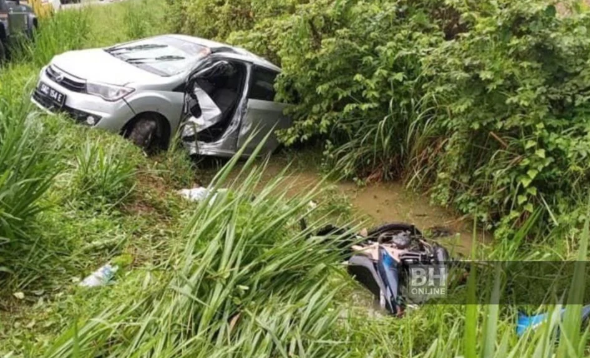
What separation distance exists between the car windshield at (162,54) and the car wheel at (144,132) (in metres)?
0.64

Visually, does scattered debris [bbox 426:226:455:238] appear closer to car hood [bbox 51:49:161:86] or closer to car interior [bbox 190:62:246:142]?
car interior [bbox 190:62:246:142]

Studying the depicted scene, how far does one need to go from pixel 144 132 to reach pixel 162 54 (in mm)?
1365

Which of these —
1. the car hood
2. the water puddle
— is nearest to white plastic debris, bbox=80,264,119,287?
the water puddle

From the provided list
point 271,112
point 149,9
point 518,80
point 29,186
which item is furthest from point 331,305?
point 149,9

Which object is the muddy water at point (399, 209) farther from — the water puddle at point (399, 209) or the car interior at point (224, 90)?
the car interior at point (224, 90)

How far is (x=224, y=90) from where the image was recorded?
772cm

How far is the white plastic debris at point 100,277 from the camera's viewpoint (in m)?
3.31

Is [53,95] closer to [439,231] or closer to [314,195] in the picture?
[314,195]

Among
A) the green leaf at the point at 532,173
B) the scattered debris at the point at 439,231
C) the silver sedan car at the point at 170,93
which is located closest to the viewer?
the green leaf at the point at 532,173

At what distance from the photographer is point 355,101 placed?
753cm

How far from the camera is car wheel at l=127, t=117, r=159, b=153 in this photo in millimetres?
6621

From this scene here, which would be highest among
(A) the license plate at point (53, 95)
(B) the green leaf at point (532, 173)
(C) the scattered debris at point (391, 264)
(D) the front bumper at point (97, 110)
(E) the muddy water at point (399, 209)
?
(A) the license plate at point (53, 95)

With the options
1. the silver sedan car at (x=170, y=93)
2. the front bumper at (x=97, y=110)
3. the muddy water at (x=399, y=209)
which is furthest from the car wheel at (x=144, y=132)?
the muddy water at (x=399, y=209)

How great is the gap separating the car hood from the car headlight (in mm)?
76
